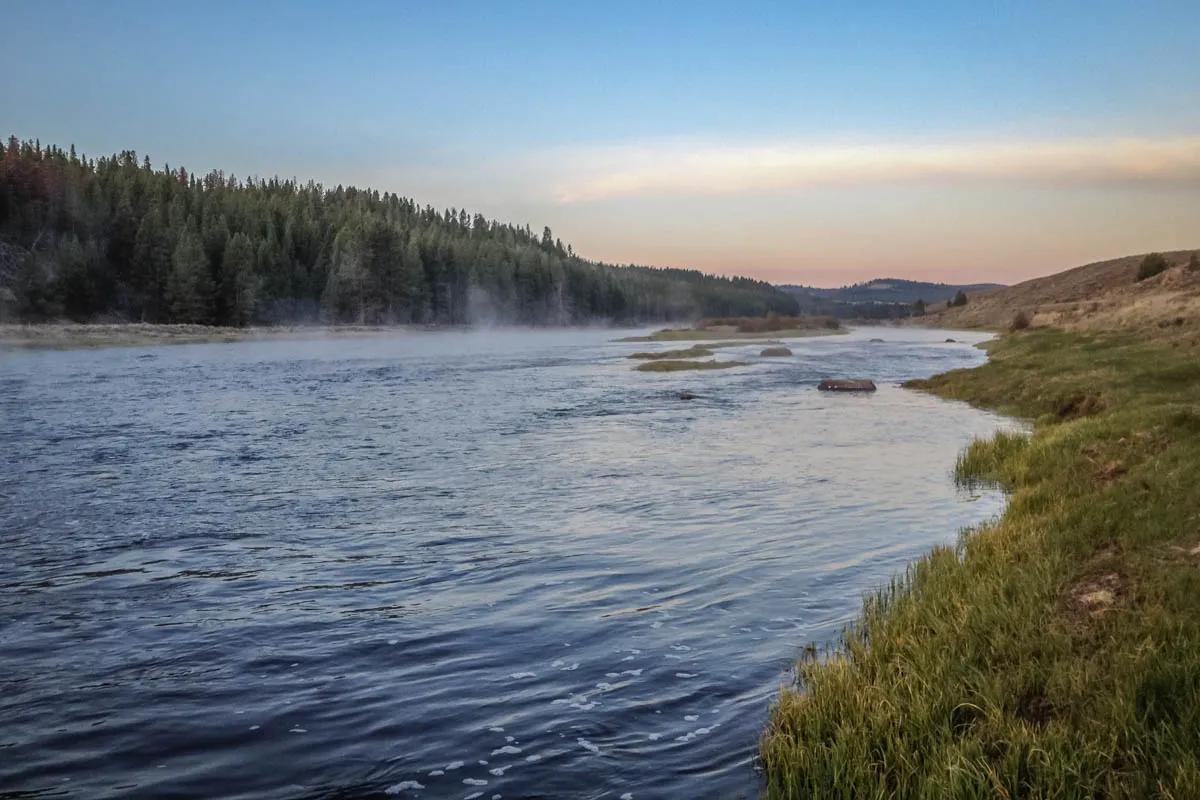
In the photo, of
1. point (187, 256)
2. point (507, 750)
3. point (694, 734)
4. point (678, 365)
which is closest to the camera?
point (507, 750)

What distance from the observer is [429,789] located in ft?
26.1

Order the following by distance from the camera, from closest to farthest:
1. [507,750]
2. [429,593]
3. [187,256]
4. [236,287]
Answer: [507,750]
[429,593]
[187,256]
[236,287]

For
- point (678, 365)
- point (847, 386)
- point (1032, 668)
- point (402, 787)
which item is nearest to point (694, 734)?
point (402, 787)

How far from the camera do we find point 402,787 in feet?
26.2

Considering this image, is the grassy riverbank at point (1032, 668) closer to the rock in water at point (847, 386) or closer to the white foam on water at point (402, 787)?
the white foam on water at point (402, 787)

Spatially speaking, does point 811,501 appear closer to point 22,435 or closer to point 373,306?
point 22,435

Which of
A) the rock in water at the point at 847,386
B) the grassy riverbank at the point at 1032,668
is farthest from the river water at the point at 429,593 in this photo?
the rock in water at the point at 847,386

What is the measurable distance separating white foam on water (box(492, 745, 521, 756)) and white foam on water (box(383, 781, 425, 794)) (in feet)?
2.86

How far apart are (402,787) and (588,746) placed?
1.81 metres

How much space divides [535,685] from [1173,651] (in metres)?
6.29

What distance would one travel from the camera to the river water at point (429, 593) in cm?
862

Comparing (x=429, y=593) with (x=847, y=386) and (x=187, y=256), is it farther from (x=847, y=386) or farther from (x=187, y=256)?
(x=187, y=256)

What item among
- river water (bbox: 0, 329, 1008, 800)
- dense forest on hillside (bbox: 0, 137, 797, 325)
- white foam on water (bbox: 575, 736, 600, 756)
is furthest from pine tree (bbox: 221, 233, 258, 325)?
white foam on water (bbox: 575, 736, 600, 756)

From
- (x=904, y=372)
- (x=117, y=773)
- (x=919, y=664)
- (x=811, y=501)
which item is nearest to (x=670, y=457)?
(x=811, y=501)
